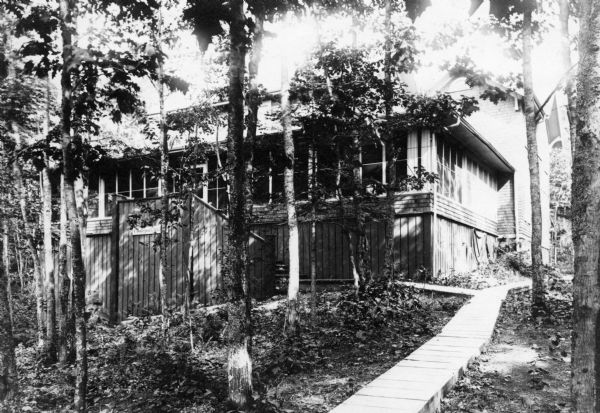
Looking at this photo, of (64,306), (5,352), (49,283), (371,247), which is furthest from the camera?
(371,247)

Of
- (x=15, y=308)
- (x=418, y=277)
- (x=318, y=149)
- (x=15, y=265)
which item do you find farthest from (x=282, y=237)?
(x=15, y=265)

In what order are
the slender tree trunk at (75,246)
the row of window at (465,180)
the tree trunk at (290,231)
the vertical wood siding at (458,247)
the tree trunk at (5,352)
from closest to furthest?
the tree trunk at (5,352)
the slender tree trunk at (75,246)
the tree trunk at (290,231)
the vertical wood siding at (458,247)
the row of window at (465,180)

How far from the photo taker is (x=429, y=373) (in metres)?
5.50

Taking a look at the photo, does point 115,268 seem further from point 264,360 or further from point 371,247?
point 264,360

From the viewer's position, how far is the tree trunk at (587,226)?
→ 2932 millimetres

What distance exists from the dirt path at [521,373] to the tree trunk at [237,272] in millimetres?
2134

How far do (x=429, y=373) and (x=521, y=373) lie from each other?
1.59 meters

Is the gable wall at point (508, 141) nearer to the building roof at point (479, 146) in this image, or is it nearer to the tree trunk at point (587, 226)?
the building roof at point (479, 146)

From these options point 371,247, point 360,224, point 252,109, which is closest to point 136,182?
point 371,247

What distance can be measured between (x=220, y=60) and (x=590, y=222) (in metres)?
9.31

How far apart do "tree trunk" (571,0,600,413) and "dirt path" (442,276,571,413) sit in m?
2.25

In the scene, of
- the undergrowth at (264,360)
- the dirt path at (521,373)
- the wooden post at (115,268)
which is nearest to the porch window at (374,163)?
the undergrowth at (264,360)

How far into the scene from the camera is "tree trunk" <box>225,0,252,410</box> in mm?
4812

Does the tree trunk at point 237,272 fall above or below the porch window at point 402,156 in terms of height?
below
